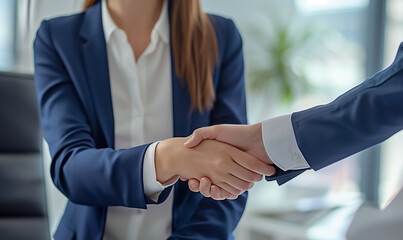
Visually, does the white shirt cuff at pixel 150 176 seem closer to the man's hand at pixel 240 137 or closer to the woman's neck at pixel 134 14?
the man's hand at pixel 240 137

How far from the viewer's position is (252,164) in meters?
1.02

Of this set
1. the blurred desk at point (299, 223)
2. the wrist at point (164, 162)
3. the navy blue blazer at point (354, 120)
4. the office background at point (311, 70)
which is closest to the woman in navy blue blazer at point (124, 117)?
the wrist at point (164, 162)

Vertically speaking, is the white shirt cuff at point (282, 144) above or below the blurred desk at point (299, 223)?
above

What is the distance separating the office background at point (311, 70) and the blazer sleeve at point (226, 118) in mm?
1471

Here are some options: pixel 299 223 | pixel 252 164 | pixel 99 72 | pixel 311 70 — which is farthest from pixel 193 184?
pixel 311 70

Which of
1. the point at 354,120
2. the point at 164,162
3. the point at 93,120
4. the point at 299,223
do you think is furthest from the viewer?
the point at 299,223

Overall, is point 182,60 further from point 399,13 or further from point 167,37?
point 399,13

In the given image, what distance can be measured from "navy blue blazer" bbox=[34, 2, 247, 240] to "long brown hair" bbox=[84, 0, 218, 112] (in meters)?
0.03

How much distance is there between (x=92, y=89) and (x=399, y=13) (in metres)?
3.17

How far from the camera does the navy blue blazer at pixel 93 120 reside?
1.07 metres

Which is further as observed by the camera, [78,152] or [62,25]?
[62,25]

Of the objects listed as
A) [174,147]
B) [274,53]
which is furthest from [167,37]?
[274,53]

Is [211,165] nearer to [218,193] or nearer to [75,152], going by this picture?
[218,193]

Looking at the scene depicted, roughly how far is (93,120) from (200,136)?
34cm
